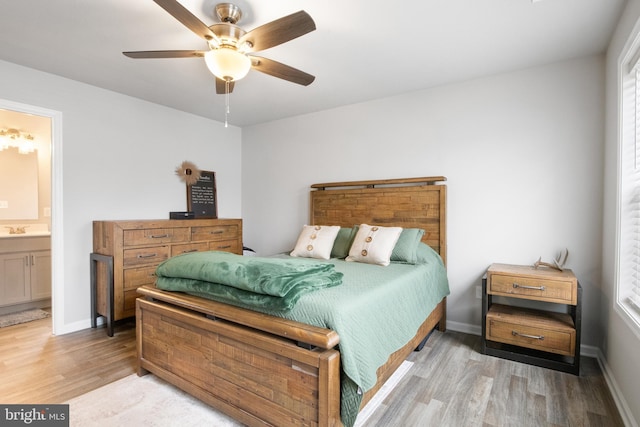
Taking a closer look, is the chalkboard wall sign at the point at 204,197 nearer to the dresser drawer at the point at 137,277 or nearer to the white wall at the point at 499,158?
the dresser drawer at the point at 137,277

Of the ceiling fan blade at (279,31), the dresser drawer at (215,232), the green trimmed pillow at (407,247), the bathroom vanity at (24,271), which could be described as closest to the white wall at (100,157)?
the dresser drawer at (215,232)

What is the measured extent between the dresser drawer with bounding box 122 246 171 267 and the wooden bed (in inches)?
41.5

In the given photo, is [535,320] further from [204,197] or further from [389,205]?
[204,197]

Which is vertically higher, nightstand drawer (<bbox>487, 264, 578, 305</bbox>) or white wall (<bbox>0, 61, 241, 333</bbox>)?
white wall (<bbox>0, 61, 241, 333</bbox>)

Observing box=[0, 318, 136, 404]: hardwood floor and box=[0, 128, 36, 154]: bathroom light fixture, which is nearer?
box=[0, 318, 136, 404]: hardwood floor

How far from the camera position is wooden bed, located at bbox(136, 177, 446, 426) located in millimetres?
1436

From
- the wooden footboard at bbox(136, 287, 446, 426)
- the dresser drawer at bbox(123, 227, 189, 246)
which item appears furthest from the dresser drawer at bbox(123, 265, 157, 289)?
the wooden footboard at bbox(136, 287, 446, 426)

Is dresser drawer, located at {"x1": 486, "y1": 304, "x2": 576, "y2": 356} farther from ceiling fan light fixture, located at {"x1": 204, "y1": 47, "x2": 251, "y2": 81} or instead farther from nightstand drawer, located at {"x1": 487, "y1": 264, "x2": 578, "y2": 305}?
ceiling fan light fixture, located at {"x1": 204, "y1": 47, "x2": 251, "y2": 81}

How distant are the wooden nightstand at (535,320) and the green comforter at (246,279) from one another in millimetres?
1487

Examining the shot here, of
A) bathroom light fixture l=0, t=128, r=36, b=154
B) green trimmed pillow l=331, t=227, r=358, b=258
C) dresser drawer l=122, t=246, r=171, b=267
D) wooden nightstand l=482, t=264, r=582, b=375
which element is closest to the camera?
wooden nightstand l=482, t=264, r=582, b=375

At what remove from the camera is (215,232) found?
4.00 metres

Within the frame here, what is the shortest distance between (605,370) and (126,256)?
409 cm

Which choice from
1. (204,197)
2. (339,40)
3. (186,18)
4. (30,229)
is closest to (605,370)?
(339,40)

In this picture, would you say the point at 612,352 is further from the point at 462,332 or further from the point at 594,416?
the point at 462,332
